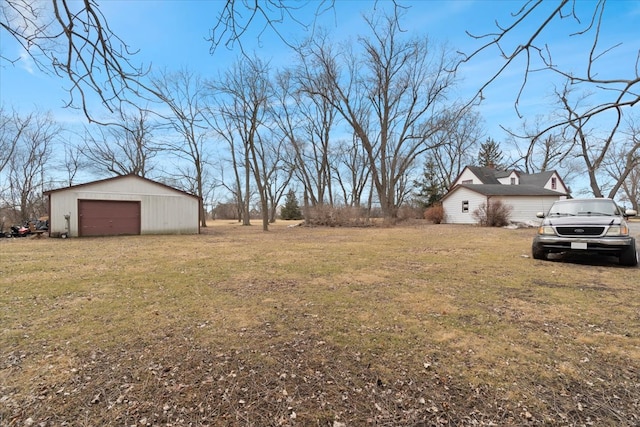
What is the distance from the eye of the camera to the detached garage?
13.9 meters

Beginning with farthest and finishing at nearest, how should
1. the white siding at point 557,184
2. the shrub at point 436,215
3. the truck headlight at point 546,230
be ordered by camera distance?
the white siding at point 557,184, the shrub at point 436,215, the truck headlight at point 546,230

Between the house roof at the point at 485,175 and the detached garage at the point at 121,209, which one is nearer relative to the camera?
the detached garage at the point at 121,209

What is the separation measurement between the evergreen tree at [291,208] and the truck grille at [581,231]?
124ft

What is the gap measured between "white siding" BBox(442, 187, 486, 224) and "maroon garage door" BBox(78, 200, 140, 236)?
73.0 ft

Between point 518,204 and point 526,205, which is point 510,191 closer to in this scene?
point 518,204

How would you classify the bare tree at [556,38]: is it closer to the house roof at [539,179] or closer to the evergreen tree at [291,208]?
the house roof at [539,179]

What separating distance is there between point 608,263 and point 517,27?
742 centimetres

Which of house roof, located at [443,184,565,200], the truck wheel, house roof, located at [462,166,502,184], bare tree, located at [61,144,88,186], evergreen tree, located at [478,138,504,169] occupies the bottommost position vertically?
the truck wheel

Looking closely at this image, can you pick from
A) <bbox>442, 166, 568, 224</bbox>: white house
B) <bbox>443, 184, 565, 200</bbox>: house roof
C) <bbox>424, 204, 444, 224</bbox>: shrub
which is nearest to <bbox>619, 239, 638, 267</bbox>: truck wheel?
<bbox>442, 166, 568, 224</bbox>: white house

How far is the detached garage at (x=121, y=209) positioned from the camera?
45.6 ft

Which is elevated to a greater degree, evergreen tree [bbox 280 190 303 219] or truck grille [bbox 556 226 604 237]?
evergreen tree [bbox 280 190 303 219]

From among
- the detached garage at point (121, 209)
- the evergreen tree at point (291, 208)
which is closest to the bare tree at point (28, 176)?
the detached garage at point (121, 209)

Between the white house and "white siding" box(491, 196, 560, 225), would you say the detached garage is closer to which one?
the white house

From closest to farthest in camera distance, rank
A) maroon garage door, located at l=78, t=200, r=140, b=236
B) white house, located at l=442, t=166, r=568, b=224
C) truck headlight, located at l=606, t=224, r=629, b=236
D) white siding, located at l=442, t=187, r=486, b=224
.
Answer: truck headlight, located at l=606, t=224, r=629, b=236 < maroon garage door, located at l=78, t=200, r=140, b=236 < white house, located at l=442, t=166, r=568, b=224 < white siding, located at l=442, t=187, r=486, b=224
